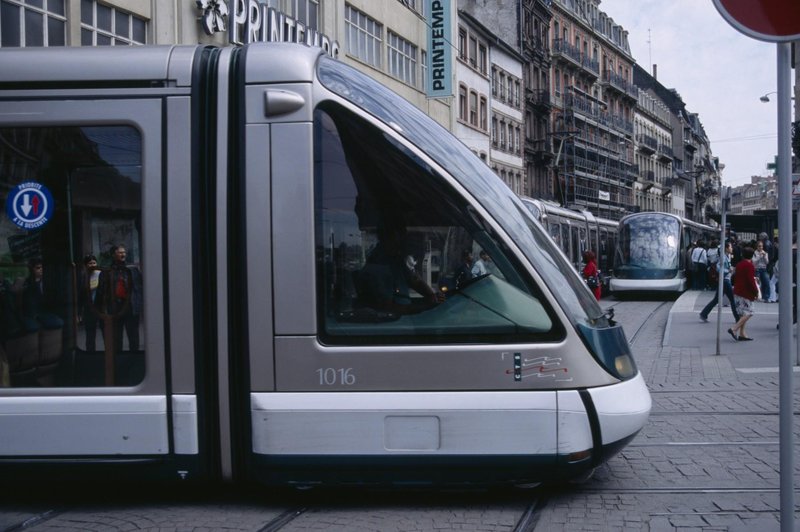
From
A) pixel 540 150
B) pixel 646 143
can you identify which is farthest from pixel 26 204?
pixel 646 143

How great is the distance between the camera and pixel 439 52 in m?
43.7

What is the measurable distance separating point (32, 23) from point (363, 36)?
19026mm

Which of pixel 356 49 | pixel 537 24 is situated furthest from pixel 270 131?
pixel 537 24

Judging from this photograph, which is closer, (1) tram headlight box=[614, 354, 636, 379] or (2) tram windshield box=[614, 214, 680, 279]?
(1) tram headlight box=[614, 354, 636, 379]

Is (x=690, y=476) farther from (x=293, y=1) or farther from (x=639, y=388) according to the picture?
(x=293, y=1)

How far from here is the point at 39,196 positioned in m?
5.91

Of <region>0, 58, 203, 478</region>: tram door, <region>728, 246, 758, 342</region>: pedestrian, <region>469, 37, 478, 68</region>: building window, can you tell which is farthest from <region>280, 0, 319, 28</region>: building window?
<region>0, 58, 203, 478</region>: tram door

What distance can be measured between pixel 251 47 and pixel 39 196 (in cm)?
147

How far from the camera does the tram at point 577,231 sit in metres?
31.0

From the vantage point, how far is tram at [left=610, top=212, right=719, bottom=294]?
115ft

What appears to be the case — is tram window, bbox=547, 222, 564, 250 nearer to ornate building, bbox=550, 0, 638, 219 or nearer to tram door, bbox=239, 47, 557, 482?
tram door, bbox=239, 47, 557, 482

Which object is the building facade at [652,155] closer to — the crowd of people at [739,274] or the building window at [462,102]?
the building window at [462,102]

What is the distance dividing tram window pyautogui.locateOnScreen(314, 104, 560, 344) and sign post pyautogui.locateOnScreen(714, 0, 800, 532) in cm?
190

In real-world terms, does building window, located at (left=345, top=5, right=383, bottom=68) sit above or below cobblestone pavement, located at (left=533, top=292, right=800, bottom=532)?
above
